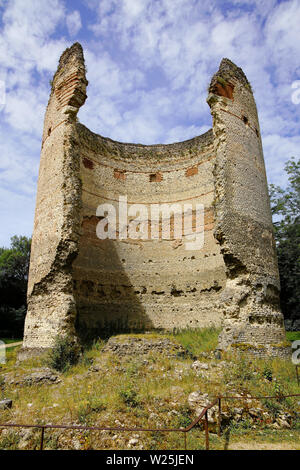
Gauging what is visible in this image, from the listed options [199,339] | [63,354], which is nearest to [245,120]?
[199,339]

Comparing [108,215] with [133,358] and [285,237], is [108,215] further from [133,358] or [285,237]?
[285,237]

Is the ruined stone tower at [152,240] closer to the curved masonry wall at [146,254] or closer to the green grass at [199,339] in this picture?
the curved masonry wall at [146,254]

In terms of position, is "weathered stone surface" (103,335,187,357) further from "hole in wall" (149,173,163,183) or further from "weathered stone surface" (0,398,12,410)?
"hole in wall" (149,173,163,183)

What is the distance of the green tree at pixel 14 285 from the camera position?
21.8 meters

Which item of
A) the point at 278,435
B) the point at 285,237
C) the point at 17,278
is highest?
the point at 285,237

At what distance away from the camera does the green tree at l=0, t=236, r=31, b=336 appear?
21828 millimetres

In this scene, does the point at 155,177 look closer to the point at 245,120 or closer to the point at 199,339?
the point at 245,120

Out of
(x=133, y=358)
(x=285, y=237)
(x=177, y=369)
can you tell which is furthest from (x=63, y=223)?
(x=285, y=237)

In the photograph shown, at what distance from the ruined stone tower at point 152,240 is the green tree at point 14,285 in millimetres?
10828

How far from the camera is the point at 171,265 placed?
1462 cm

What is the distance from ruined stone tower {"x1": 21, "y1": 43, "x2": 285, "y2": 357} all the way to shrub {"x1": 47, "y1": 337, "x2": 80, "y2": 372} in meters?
0.43

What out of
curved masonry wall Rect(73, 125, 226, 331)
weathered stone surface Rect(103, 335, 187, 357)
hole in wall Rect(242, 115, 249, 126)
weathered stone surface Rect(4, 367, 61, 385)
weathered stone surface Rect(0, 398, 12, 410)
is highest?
hole in wall Rect(242, 115, 249, 126)

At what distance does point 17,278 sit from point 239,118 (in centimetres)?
1974

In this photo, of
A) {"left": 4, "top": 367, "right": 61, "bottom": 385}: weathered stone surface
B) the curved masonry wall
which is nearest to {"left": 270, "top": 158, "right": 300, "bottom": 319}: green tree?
the curved masonry wall
